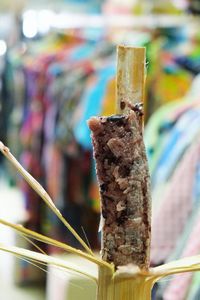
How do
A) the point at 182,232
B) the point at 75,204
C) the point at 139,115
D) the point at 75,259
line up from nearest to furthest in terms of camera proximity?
1. the point at 139,115
2. the point at 182,232
3. the point at 75,259
4. the point at 75,204

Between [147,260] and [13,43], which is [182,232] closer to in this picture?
[147,260]

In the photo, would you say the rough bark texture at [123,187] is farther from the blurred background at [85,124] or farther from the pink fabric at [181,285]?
the pink fabric at [181,285]

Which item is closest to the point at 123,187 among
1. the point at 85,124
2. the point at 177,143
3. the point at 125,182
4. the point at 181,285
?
the point at 125,182

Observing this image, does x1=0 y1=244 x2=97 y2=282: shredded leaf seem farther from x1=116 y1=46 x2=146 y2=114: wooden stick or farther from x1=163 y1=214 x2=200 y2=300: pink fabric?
x1=163 y1=214 x2=200 y2=300: pink fabric

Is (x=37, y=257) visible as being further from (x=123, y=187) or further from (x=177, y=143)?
(x=177, y=143)

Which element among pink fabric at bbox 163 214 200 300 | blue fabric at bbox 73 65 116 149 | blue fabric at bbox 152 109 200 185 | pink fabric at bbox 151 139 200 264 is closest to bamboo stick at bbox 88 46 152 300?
pink fabric at bbox 163 214 200 300

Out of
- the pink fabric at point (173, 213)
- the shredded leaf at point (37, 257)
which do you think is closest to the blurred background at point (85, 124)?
the pink fabric at point (173, 213)

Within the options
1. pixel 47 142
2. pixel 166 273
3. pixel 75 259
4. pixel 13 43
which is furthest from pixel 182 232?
pixel 13 43
